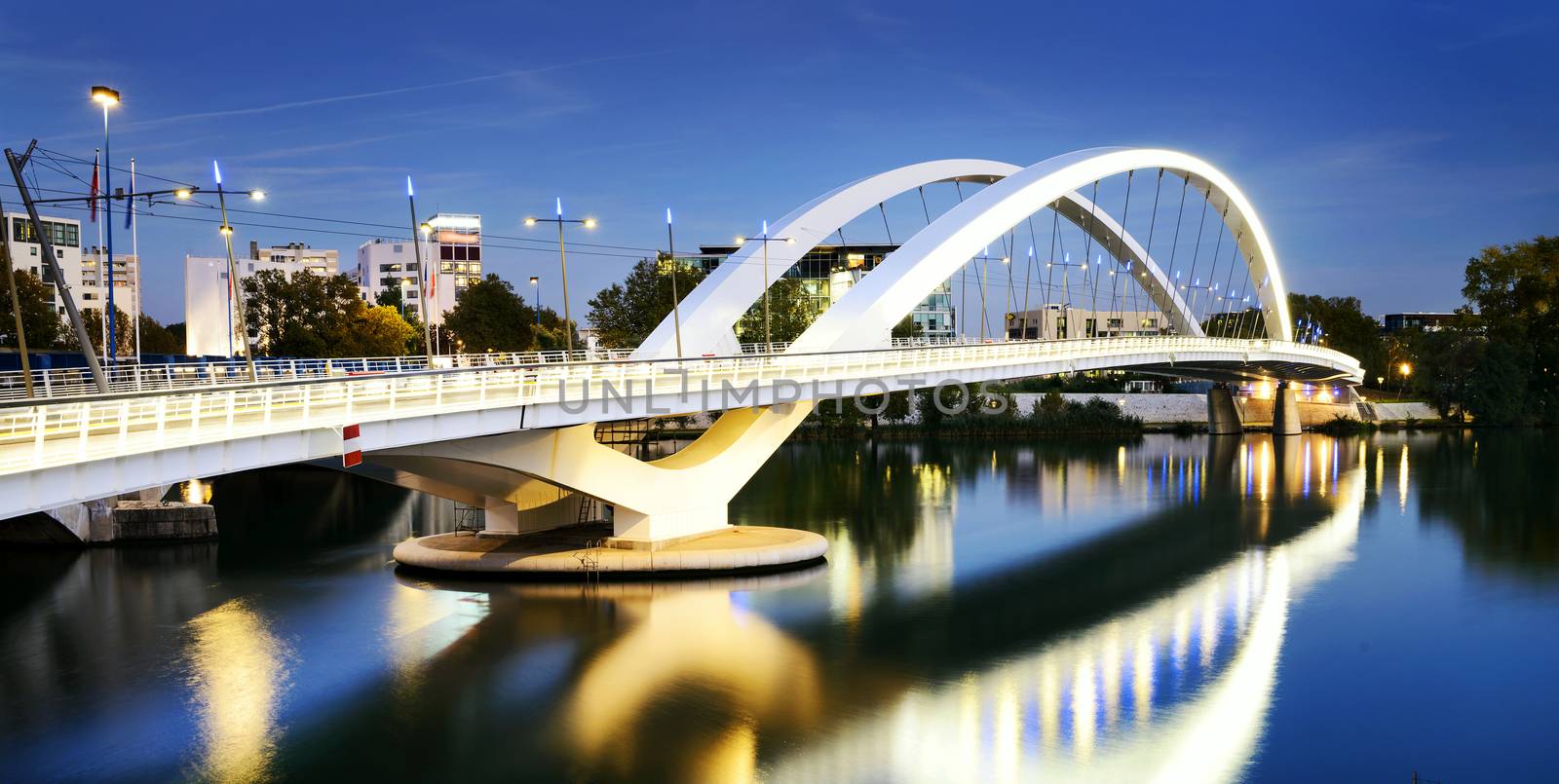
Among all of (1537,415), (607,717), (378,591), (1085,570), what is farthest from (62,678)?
(1537,415)

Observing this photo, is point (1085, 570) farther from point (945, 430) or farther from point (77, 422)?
point (945, 430)

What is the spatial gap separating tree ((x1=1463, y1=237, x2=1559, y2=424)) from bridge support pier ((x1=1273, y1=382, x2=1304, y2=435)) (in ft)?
40.7

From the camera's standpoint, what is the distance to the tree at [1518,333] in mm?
73688

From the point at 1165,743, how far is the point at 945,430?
50188 mm

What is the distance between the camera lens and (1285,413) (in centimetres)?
7075

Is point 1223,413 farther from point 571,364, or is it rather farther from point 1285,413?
point 571,364

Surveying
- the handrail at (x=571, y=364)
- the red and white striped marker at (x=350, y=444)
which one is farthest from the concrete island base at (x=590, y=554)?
the red and white striped marker at (x=350, y=444)

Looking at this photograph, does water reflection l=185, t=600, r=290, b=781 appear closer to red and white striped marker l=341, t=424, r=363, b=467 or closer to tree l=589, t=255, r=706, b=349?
red and white striped marker l=341, t=424, r=363, b=467

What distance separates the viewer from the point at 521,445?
22.4 metres

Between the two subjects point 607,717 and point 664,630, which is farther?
point 664,630

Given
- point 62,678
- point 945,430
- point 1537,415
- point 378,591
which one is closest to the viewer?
point 62,678

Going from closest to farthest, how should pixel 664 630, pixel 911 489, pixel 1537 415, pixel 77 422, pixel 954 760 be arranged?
1. pixel 77 422
2. pixel 954 760
3. pixel 664 630
4. pixel 911 489
5. pixel 1537 415

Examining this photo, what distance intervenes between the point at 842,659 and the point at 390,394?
26.3ft

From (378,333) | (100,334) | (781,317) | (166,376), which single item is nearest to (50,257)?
(166,376)
